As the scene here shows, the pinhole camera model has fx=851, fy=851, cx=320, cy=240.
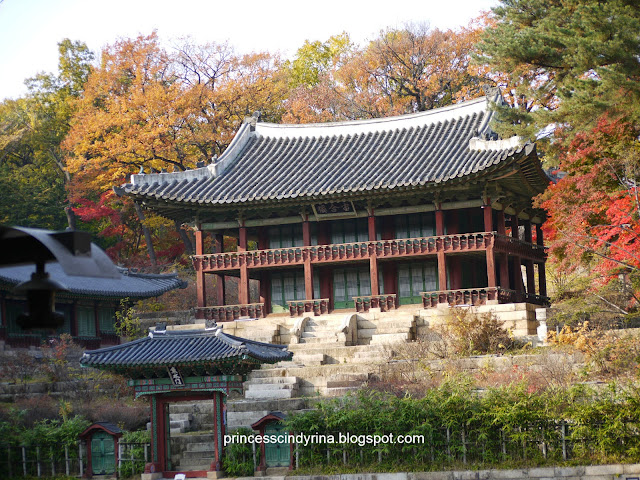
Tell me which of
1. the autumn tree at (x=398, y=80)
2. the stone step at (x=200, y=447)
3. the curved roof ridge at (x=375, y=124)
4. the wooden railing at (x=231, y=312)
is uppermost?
the autumn tree at (x=398, y=80)

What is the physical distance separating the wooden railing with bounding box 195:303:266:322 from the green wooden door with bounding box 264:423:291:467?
12.9 meters

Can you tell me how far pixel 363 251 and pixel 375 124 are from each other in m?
7.33

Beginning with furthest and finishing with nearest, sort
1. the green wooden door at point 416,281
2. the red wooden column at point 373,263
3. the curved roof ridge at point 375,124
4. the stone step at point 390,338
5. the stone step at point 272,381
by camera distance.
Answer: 1. the curved roof ridge at point 375,124
2. the green wooden door at point 416,281
3. the red wooden column at point 373,263
4. the stone step at point 390,338
5. the stone step at point 272,381

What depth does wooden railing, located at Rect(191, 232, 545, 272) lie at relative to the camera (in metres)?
30.1

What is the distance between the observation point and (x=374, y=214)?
31.6 metres

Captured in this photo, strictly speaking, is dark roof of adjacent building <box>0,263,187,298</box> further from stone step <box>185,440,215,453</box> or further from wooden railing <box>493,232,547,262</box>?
wooden railing <box>493,232,547,262</box>

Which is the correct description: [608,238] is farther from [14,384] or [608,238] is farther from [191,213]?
[14,384]

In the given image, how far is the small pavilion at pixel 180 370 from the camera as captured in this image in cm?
1912

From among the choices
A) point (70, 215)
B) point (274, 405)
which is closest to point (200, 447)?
point (274, 405)

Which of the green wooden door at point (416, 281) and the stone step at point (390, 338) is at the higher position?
the green wooden door at point (416, 281)

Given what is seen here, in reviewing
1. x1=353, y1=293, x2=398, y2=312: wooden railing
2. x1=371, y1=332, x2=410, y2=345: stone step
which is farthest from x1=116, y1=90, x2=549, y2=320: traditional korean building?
x1=371, y1=332, x2=410, y2=345: stone step

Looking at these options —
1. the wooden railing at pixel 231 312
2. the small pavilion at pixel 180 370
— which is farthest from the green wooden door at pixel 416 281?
the small pavilion at pixel 180 370

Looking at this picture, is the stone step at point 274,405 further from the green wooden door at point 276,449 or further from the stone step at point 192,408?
the green wooden door at point 276,449

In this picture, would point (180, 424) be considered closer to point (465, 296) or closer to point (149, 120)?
point (465, 296)
